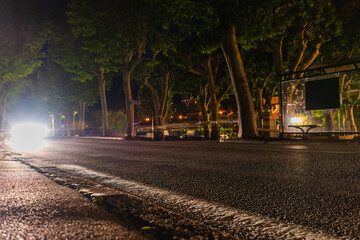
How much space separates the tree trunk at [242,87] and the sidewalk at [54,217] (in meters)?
14.2

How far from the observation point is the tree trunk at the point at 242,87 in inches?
661

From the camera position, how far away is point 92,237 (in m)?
1.83

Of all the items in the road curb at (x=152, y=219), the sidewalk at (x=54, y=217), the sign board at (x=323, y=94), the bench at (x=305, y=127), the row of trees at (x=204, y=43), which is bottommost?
the road curb at (x=152, y=219)

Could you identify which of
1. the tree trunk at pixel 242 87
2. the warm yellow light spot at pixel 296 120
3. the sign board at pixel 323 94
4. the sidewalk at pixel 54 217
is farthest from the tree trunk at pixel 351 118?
the sidewalk at pixel 54 217

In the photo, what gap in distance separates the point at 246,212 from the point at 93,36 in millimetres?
Answer: 28867

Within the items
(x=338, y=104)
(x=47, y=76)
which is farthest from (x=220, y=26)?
(x=47, y=76)

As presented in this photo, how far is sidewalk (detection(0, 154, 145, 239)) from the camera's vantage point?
1.89m

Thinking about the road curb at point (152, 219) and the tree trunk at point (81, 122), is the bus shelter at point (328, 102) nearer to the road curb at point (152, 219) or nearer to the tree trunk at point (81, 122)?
the road curb at point (152, 219)

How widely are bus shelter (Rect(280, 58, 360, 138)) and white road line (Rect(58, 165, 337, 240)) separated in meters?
11.4

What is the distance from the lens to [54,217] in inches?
89.9

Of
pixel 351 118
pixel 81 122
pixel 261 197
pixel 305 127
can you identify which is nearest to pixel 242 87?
pixel 305 127

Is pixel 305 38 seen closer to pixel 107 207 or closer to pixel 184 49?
pixel 184 49

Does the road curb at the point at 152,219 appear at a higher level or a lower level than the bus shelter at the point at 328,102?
lower

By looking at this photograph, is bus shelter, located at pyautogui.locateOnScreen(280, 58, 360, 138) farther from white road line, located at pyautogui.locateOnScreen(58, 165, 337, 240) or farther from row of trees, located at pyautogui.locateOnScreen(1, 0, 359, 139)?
white road line, located at pyautogui.locateOnScreen(58, 165, 337, 240)
